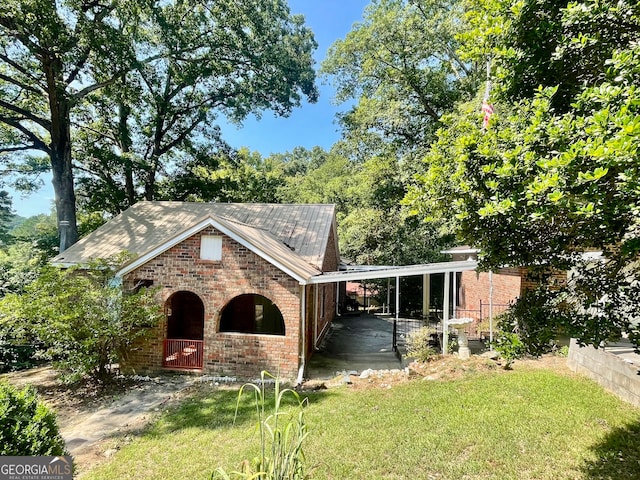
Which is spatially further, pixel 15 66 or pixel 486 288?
pixel 15 66

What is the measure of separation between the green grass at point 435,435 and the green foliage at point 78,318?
9.39 feet

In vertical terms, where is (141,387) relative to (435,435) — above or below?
below

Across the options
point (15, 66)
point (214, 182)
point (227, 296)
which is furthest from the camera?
point (214, 182)

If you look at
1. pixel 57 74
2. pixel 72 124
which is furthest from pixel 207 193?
pixel 57 74

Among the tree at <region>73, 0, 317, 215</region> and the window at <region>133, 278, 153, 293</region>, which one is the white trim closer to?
the window at <region>133, 278, 153, 293</region>

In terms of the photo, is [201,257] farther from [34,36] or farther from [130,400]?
[34,36]

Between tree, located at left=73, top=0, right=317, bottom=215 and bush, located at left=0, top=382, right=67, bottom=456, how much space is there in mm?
16711

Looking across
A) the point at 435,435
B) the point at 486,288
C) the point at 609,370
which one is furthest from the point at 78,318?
the point at 486,288

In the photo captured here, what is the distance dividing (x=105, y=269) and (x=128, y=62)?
11548 millimetres

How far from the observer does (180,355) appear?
10703mm

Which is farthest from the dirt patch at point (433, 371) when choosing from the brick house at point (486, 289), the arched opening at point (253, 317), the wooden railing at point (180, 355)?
the arched opening at point (253, 317)

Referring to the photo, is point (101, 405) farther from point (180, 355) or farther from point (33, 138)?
point (33, 138)

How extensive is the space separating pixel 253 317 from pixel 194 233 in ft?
15.3

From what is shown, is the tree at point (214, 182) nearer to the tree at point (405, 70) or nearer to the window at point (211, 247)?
the tree at point (405, 70)
